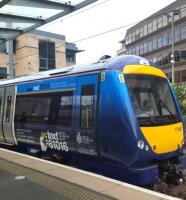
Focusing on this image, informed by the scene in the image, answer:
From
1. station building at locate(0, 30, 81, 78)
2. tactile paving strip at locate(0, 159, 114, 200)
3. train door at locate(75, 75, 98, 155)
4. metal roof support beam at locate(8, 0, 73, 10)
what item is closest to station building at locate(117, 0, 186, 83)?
station building at locate(0, 30, 81, 78)

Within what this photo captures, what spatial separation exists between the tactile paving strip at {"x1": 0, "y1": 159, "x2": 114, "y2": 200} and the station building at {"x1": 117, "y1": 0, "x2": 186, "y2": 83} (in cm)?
4556

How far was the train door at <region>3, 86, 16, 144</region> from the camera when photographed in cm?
1307

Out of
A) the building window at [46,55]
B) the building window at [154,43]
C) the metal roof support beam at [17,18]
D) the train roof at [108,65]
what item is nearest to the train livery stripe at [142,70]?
the train roof at [108,65]

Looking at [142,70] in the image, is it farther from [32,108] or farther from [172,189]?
[32,108]

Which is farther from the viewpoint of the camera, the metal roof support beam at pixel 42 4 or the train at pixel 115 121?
the metal roof support beam at pixel 42 4

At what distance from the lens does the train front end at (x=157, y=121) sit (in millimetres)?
8531

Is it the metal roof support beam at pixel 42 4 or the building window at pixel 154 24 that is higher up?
the building window at pixel 154 24

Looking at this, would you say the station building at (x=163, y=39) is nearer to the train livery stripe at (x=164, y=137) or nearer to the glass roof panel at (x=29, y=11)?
the glass roof panel at (x=29, y=11)

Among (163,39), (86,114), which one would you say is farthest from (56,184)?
(163,39)

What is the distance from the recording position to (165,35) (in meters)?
61.2

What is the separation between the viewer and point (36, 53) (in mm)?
45375

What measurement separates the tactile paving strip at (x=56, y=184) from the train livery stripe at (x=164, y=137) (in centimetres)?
217

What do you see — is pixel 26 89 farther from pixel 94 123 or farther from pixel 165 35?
pixel 165 35

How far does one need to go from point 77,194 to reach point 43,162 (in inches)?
109
